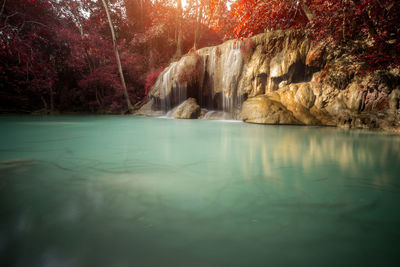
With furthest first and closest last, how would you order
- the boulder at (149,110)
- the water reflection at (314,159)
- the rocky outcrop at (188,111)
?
1. the boulder at (149,110)
2. the rocky outcrop at (188,111)
3. the water reflection at (314,159)

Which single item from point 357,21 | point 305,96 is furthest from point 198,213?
point 357,21

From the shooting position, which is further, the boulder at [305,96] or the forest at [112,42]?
the boulder at [305,96]

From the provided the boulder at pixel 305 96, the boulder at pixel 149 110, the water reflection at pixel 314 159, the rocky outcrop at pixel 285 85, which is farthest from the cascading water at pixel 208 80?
the water reflection at pixel 314 159

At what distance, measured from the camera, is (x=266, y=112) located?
6234mm

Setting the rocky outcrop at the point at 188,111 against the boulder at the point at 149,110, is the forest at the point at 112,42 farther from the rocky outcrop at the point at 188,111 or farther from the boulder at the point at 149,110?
the rocky outcrop at the point at 188,111

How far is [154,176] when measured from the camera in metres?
1.59

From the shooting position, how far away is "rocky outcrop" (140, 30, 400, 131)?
514 centimetres

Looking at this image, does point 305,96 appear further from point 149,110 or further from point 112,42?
point 112,42

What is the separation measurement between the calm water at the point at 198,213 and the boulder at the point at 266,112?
4137 mm

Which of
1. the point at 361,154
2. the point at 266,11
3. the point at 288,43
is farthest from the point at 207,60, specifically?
the point at 361,154

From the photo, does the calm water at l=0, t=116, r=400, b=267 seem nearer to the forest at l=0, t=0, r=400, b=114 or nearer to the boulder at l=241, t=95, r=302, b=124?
the boulder at l=241, t=95, r=302, b=124

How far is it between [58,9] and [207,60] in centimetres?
725

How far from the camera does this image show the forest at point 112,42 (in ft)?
18.1

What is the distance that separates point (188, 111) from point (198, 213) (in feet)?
26.1
